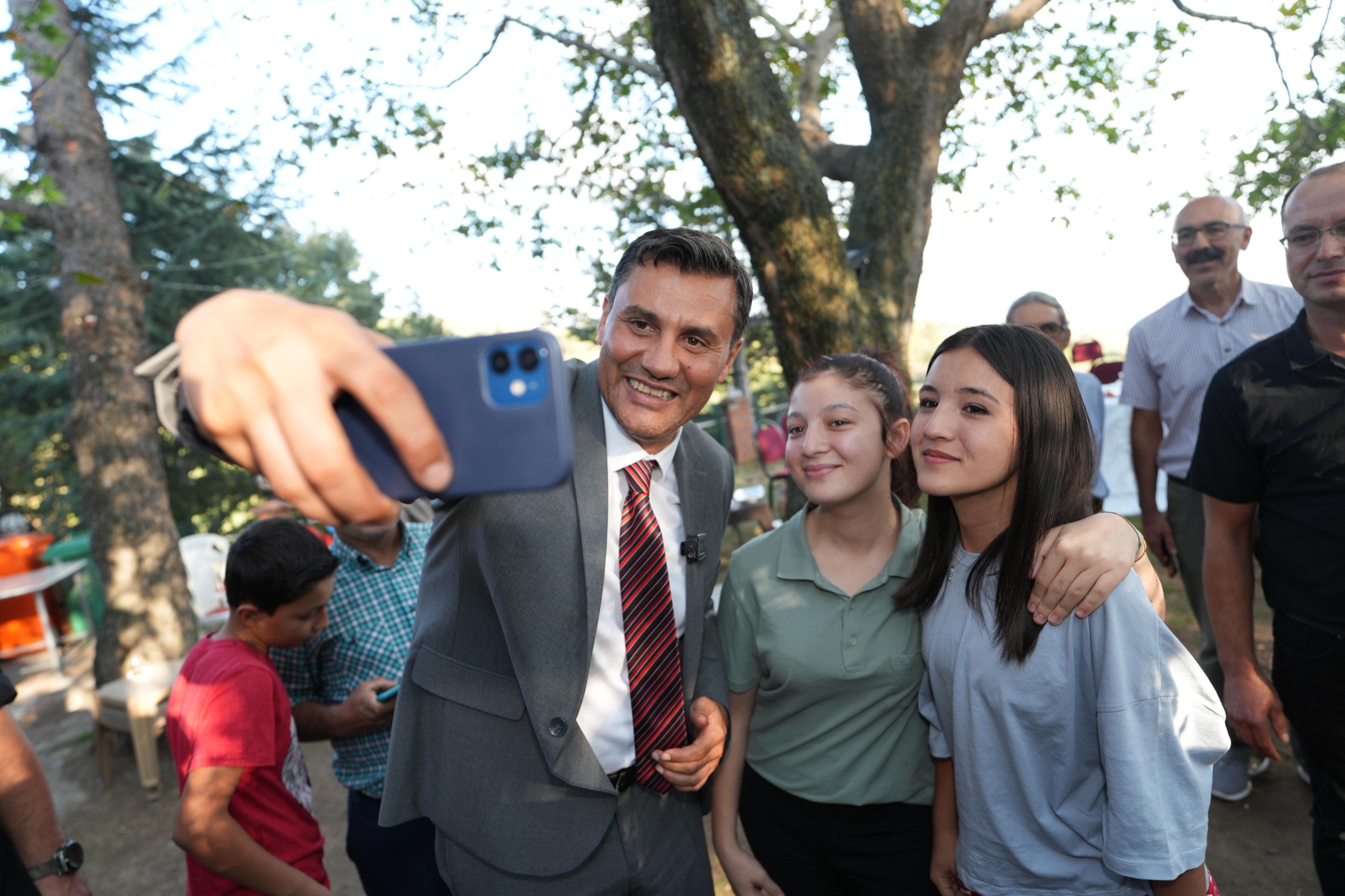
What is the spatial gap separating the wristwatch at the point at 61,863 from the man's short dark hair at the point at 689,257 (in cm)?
187

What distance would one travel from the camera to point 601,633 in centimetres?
165

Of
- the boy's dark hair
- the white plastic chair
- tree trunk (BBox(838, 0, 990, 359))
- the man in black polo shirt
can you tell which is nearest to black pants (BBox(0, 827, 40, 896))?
the boy's dark hair

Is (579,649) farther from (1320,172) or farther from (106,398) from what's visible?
(106,398)

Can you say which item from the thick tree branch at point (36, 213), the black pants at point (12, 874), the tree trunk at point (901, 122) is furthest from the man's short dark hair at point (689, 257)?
the thick tree branch at point (36, 213)

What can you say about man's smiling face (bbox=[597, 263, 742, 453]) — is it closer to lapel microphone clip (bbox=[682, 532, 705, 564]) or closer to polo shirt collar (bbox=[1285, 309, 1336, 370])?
lapel microphone clip (bbox=[682, 532, 705, 564])

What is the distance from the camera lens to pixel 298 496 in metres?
0.72

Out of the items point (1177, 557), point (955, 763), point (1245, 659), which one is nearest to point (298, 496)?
point (955, 763)

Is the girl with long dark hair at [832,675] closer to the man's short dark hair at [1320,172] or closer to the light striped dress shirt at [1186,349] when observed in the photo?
the man's short dark hair at [1320,172]

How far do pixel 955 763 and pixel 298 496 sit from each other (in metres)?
1.52

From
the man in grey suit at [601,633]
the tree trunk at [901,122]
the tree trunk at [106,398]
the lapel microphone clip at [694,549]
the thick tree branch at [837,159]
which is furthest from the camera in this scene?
the tree trunk at [106,398]

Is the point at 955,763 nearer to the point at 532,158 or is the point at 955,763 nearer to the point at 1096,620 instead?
the point at 1096,620

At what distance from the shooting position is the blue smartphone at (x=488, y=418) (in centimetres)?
78

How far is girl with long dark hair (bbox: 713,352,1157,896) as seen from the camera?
1857 millimetres

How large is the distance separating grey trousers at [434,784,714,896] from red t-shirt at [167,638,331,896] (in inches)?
20.1
